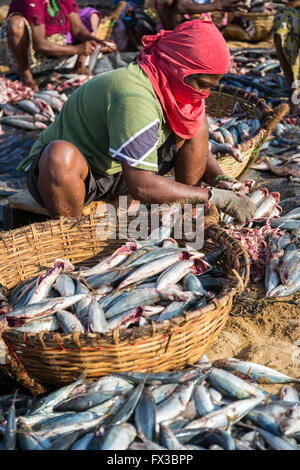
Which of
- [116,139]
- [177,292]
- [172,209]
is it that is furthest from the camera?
[172,209]

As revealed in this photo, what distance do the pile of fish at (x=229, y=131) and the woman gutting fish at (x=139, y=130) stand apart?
94 centimetres

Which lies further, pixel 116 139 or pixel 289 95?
pixel 289 95

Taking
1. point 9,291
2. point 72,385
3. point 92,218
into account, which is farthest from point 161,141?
point 72,385

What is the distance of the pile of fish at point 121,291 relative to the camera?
2.47m

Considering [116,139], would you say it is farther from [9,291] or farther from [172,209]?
[9,291]

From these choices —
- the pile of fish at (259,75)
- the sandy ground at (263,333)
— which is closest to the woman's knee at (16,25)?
the pile of fish at (259,75)

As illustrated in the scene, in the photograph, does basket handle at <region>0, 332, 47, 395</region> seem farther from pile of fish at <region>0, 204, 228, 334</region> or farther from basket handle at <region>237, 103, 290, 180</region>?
basket handle at <region>237, 103, 290, 180</region>

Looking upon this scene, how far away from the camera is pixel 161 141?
11.6ft

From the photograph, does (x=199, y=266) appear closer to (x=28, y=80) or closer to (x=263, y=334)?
(x=263, y=334)

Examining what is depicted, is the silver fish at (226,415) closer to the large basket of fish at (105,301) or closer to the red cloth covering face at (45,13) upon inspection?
the large basket of fish at (105,301)

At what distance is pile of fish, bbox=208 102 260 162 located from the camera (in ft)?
15.6

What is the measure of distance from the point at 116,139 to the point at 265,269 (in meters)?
1.42

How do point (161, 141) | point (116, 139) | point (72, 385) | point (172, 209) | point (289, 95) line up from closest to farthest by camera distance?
point (72, 385), point (116, 139), point (172, 209), point (161, 141), point (289, 95)

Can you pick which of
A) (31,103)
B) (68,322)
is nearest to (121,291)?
(68,322)
